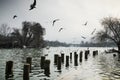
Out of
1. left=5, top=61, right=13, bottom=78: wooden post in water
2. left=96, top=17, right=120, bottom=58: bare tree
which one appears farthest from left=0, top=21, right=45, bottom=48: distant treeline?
left=5, top=61, right=13, bottom=78: wooden post in water

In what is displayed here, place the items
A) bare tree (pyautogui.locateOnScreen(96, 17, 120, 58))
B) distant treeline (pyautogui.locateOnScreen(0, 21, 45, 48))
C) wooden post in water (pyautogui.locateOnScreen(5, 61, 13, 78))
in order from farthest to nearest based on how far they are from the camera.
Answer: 1. distant treeline (pyautogui.locateOnScreen(0, 21, 45, 48))
2. bare tree (pyautogui.locateOnScreen(96, 17, 120, 58))
3. wooden post in water (pyautogui.locateOnScreen(5, 61, 13, 78))

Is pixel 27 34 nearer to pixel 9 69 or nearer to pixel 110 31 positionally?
pixel 110 31

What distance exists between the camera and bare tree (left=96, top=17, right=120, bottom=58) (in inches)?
2466

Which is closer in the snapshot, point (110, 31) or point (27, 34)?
point (110, 31)

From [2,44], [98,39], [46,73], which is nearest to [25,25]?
[2,44]

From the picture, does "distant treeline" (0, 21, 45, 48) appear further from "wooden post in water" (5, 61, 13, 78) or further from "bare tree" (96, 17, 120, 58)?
"wooden post in water" (5, 61, 13, 78)

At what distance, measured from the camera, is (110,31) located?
64.2m

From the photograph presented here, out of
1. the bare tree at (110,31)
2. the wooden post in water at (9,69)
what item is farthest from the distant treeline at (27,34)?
the wooden post in water at (9,69)

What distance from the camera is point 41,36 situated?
107 m

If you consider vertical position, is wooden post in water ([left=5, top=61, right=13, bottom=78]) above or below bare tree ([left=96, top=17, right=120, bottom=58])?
below

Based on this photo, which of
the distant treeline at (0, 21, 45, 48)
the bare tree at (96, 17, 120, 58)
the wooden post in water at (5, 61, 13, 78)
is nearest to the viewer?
the wooden post in water at (5, 61, 13, 78)

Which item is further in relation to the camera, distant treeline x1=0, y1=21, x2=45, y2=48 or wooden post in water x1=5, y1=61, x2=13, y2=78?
distant treeline x1=0, y1=21, x2=45, y2=48

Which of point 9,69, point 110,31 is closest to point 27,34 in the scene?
point 110,31

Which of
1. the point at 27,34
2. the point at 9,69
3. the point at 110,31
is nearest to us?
the point at 9,69
